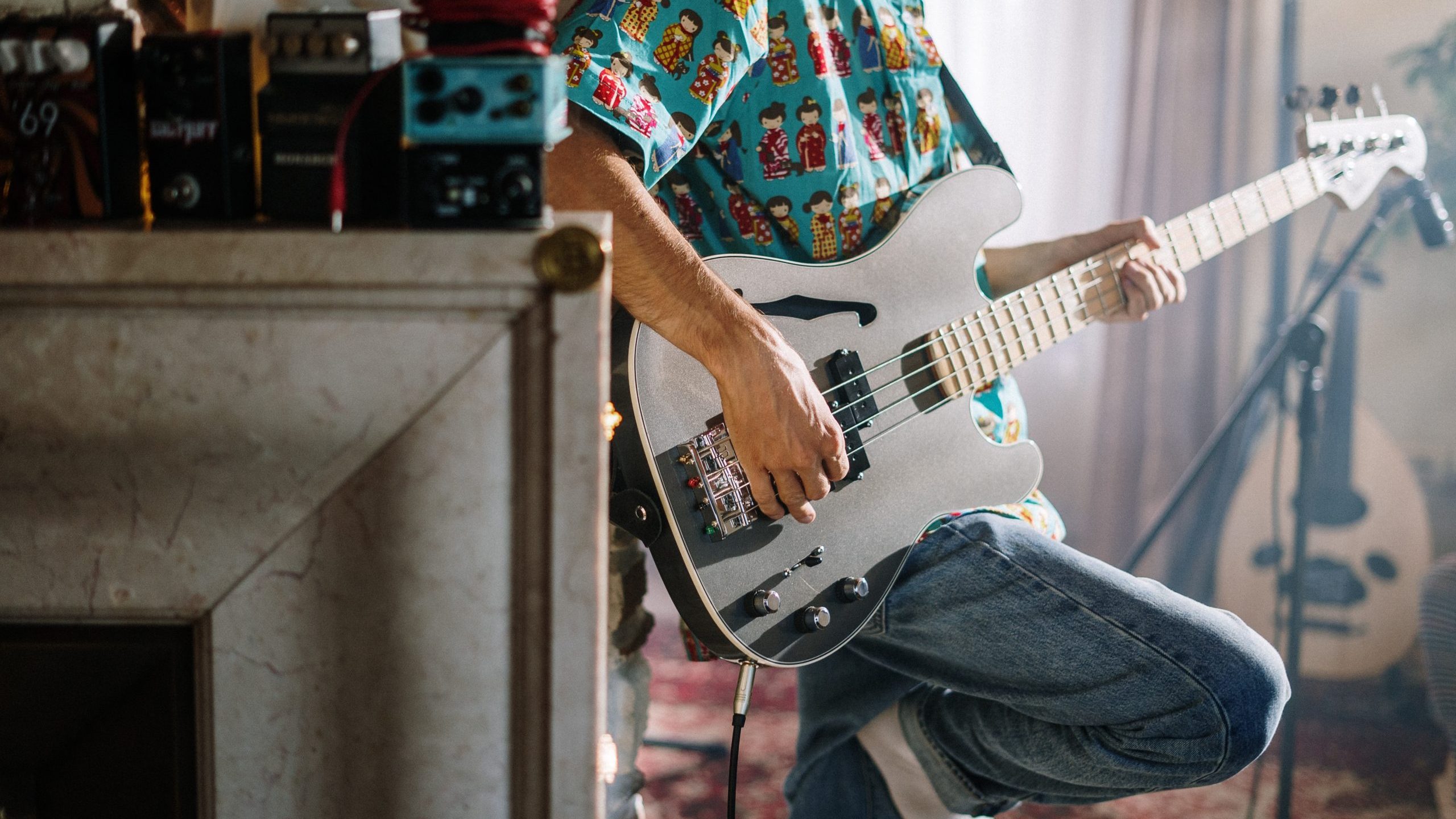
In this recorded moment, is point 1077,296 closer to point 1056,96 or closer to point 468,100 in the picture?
point 468,100

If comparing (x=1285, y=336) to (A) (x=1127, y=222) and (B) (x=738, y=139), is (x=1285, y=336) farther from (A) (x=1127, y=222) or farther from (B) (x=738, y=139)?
(B) (x=738, y=139)

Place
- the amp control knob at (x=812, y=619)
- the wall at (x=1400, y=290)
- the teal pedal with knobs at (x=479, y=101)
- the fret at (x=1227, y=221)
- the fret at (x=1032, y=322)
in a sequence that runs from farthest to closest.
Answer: the wall at (x=1400, y=290)
the fret at (x=1227, y=221)
the fret at (x=1032, y=322)
the amp control knob at (x=812, y=619)
the teal pedal with knobs at (x=479, y=101)

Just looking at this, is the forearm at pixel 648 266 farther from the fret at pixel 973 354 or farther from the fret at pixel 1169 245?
the fret at pixel 1169 245

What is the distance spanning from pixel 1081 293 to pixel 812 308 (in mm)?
470

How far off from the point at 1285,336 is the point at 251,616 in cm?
167

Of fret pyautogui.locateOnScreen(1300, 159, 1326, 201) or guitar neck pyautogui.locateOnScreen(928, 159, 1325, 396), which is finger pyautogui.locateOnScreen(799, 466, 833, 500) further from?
fret pyautogui.locateOnScreen(1300, 159, 1326, 201)

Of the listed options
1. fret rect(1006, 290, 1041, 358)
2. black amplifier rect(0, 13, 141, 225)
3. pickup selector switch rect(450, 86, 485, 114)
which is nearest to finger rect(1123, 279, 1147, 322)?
fret rect(1006, 290, 1041, 358)

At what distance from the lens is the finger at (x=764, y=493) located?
3.17 feet

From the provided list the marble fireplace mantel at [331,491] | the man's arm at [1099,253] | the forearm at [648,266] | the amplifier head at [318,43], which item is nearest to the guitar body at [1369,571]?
the man's arm at [1099,253]

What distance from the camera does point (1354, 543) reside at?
234 centimetres

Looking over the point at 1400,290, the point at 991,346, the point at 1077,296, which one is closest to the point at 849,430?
the point at 991,346

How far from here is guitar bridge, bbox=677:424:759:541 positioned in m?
0.96

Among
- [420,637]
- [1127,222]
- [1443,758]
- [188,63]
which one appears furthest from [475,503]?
[1443,758]

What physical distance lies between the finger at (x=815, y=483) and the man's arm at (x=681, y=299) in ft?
0.10
